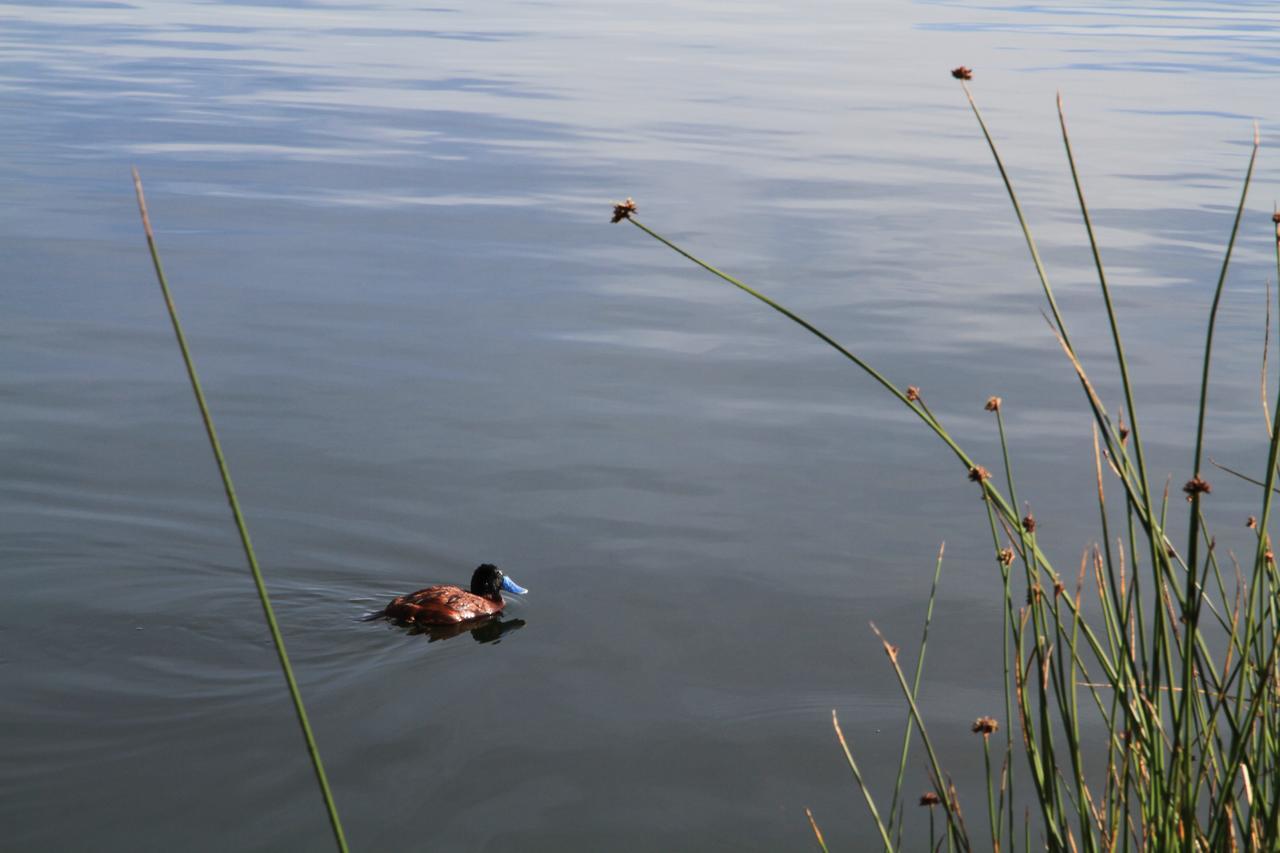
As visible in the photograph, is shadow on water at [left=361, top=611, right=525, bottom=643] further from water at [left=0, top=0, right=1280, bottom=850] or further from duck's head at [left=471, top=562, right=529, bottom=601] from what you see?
duck's head at [left=471, top=562, right=529, bottom=601]

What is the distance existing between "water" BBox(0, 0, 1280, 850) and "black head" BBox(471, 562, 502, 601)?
0.55ft

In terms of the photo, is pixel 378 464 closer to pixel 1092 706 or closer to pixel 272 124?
pixel 1092 706

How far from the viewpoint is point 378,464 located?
7.25 meters

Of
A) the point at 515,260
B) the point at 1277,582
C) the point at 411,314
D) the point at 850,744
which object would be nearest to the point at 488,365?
the point at 411,314

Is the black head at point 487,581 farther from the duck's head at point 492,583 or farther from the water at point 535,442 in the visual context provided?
the water at point 535,442

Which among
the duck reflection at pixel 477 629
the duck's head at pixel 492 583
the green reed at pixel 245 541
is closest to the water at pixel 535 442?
the duck reflection at pixel 477 629

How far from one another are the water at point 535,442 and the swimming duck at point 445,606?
12cm

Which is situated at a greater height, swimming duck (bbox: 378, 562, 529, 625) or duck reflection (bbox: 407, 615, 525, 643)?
swimming duck (bbox: 378, 562, 529, 625)

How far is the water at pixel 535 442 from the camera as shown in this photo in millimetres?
4863

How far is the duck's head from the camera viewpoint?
6.09 meters

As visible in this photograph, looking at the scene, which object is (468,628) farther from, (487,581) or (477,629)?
(487,581)

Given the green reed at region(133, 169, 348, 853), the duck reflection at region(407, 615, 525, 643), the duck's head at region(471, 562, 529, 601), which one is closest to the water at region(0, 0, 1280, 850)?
the duck reflection at region(407, 615, 525, 643)

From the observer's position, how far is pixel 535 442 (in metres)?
7.60

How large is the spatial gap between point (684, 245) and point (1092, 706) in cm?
669
